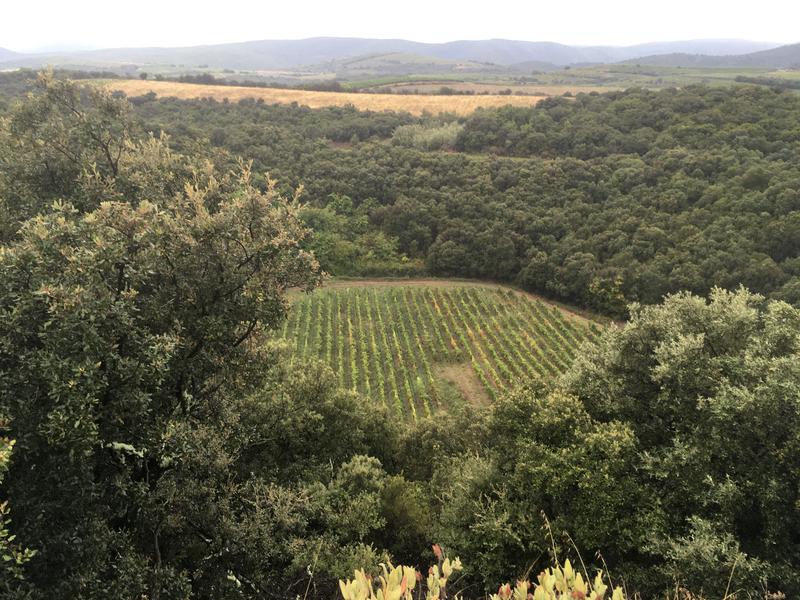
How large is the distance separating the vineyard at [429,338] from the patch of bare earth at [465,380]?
0.09 metres

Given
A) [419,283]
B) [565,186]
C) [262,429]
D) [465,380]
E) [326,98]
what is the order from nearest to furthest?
1. [262,429]
2. [465,380]
3. [419,283]
4. [565,186]
5. [326,98]

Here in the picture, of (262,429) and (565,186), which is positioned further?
(565,186)

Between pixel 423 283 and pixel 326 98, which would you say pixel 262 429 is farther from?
pixel 326 98

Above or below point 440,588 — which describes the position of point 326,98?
above

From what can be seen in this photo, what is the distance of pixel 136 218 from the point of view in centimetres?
917

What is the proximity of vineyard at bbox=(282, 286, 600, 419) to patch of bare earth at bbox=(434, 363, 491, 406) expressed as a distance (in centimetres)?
9

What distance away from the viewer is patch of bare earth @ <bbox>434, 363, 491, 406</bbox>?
122 feet

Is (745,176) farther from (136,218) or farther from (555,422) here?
(136,218)

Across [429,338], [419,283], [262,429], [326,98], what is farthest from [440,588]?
[326,98]

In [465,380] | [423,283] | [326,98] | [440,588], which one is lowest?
[465,380]

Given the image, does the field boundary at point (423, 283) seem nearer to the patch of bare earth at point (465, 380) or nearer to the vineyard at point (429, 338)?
the vineyard at point (429, 338)

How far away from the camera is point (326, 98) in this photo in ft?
310

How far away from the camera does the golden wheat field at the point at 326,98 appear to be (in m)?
88.3

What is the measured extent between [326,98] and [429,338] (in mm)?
69946
